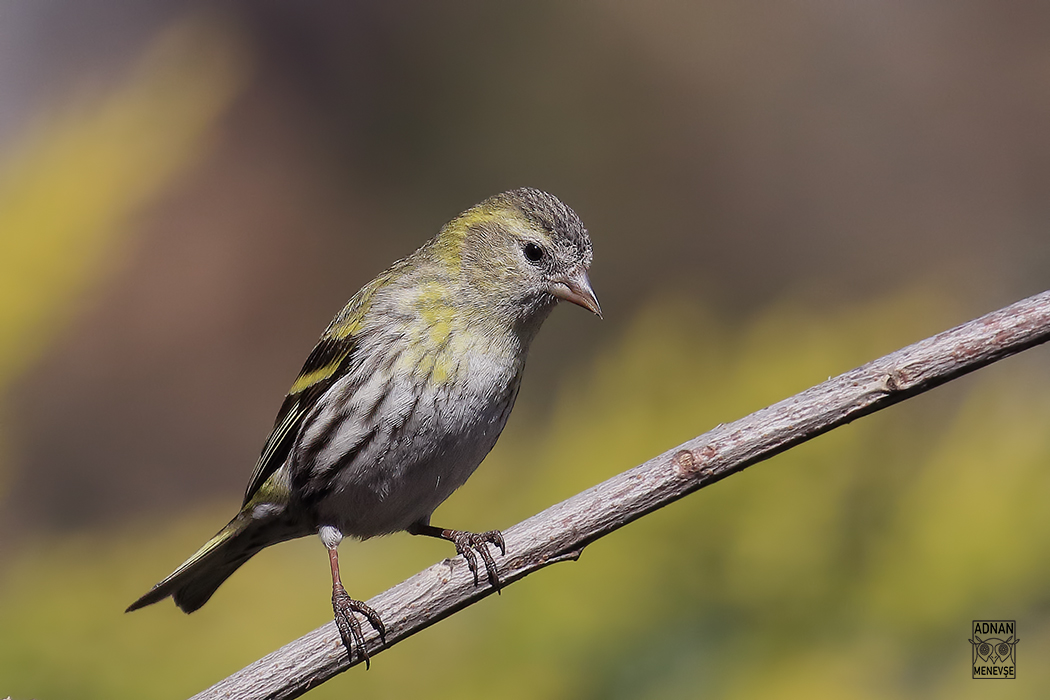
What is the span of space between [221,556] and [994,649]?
197cm

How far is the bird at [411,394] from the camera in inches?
89.8

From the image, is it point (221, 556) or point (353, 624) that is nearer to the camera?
point (353, 624)

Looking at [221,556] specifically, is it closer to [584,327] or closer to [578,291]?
[578,291]

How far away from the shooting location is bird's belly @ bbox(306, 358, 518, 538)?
2264 mm

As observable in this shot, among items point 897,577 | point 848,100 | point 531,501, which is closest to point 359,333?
point 531,501

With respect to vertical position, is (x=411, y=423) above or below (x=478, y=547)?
above

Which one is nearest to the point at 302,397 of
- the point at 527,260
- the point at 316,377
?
the point at 316,377

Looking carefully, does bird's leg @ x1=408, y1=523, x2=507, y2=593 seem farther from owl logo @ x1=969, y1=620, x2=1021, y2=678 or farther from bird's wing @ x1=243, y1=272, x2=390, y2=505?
owl logo @ x1=969, y1=620, x2=1021, y2=678

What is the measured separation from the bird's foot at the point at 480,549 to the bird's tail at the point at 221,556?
0.54 metres

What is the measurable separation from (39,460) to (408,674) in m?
2.41

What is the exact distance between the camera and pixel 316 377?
2.55 meters

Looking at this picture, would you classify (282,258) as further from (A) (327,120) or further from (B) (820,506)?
(B) (820,506)

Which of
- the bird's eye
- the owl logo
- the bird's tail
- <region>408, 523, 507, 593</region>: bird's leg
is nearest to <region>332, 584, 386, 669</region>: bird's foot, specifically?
<region>408, 523, 507, 593</region>: bird's leg

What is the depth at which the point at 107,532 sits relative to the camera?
153 inches
